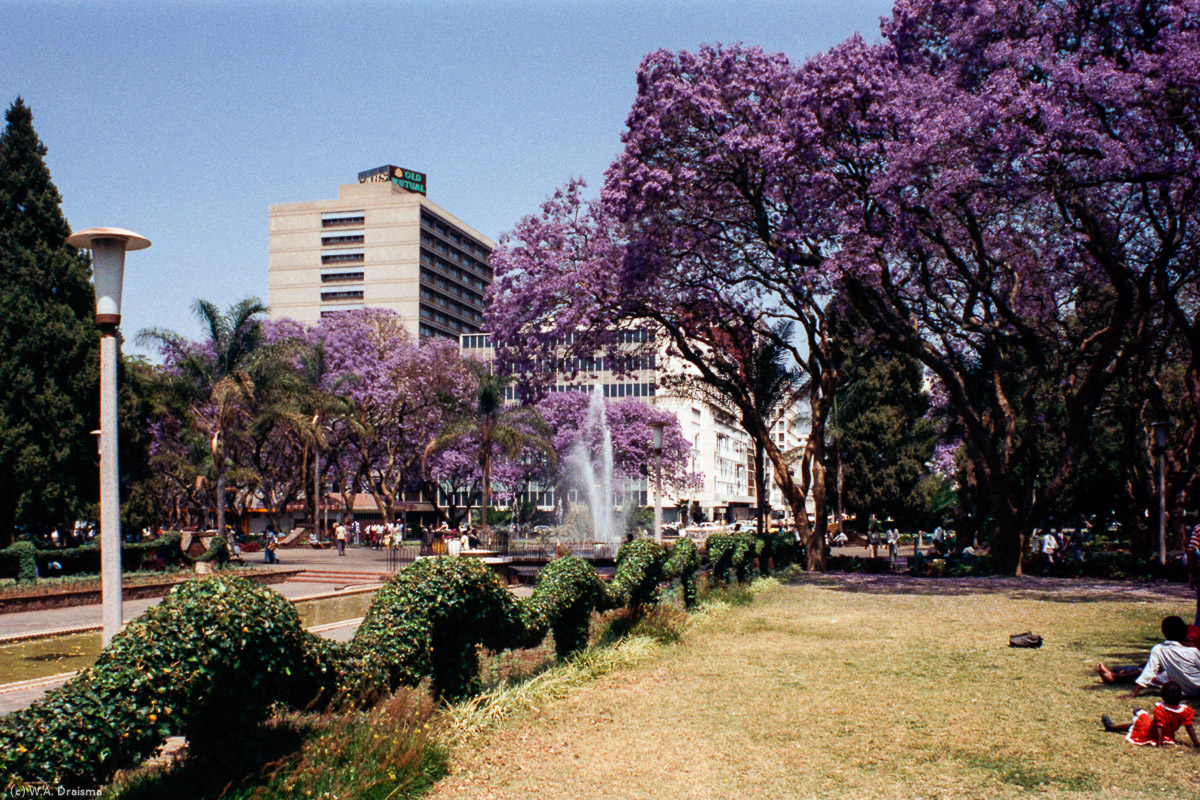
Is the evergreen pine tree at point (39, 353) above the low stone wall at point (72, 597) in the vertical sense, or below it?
above

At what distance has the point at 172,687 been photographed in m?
4.82

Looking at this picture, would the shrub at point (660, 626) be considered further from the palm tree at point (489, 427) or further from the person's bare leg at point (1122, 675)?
the palm tree at point (489, 427)

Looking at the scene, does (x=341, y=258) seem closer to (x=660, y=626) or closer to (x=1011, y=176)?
(x=1011, y=176)

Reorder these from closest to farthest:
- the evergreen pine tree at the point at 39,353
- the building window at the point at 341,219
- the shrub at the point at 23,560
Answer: the shrub at the point at 23,560 < the evergreen pine tree at the point at 39,353 < the building window at the point at 341,219

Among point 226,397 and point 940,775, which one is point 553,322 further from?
point 940,775

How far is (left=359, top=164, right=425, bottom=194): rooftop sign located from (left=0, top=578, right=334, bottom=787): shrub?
98.9 m

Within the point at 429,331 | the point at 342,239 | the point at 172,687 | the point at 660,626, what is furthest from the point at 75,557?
the point at 342,239

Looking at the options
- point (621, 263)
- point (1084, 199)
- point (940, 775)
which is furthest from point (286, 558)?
point (940, 775)

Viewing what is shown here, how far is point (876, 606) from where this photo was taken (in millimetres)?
16203

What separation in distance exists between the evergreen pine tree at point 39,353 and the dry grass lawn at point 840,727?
18.7 metres

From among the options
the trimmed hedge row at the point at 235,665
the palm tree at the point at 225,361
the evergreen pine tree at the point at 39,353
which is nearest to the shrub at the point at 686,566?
the trimmed hedge row at the point at 235,665

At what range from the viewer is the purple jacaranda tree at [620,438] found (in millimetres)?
53438

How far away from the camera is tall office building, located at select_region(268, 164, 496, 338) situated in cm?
9206

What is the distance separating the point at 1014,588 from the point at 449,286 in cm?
8624
